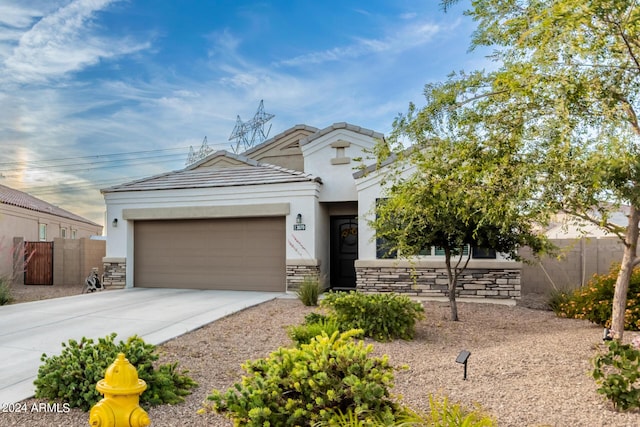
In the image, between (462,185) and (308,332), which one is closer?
(462,185)

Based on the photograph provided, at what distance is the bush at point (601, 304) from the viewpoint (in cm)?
669

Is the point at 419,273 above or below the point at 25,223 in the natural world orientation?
below

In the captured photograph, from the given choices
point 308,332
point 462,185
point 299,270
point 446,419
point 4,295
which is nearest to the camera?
point 446,419

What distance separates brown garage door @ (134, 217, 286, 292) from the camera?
38.7 feet

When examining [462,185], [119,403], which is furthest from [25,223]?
[462,185]

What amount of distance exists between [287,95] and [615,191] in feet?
35.6

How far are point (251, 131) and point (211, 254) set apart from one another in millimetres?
13206

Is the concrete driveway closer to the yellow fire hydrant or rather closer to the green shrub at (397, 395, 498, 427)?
the yellow fire hydrant

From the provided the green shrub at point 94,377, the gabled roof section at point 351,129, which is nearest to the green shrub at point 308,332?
the green shrub at point 94,377

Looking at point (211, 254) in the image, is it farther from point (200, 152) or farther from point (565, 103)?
point (200, 152)

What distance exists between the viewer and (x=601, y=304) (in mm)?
7035

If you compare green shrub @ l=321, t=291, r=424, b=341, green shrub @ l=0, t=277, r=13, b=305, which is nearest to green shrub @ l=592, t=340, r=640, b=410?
green shrub @ l=321, t=291, r=424, b=341

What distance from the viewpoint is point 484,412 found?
3.30 m

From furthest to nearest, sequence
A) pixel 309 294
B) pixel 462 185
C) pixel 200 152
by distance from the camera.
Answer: pixel 200 152, pixel 309 294, pixel 462 185
